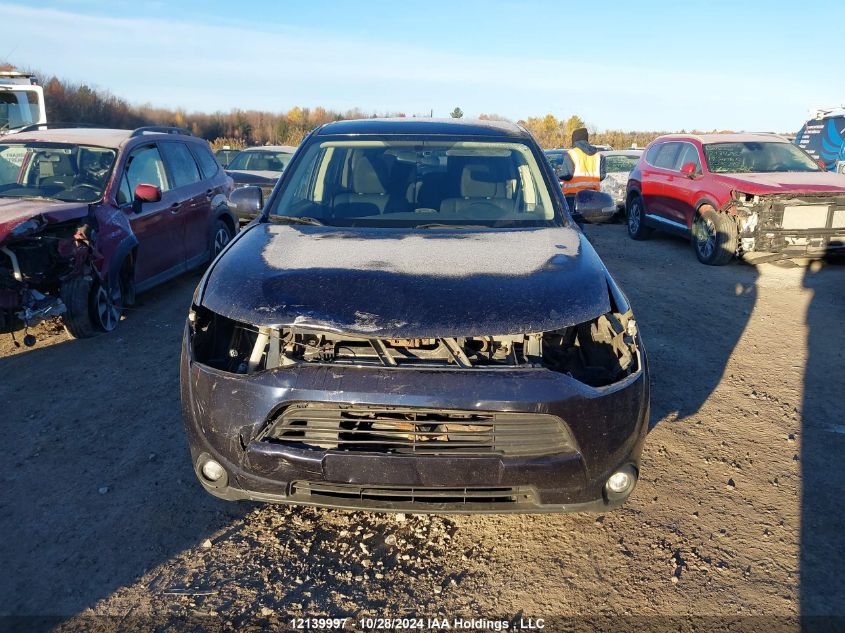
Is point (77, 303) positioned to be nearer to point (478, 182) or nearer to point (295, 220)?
point (295, 220)

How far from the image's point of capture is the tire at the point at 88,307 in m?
5.43

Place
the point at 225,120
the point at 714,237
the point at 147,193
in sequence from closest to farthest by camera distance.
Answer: the point at 147,193 → the point at 714,237 → the point at 225,120

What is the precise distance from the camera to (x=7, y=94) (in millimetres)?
12133

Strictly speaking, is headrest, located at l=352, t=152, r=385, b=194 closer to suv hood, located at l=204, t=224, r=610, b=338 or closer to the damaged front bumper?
suv hood, located at l=204, t=224, r=610, b=338

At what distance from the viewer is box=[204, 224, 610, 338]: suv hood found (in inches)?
105

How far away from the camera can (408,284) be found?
2.86 meters

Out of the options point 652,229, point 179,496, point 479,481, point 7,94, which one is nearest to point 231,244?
point 179,496

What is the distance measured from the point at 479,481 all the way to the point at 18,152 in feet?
19.7

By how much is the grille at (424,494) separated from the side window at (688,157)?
8898 millimetres

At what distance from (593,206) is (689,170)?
674 cm

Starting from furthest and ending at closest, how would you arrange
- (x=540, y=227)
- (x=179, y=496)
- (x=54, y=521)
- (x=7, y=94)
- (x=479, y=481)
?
1. (x=7, y=94)
2. (x=540, y=227)
3. (x=179, y=496)
4. (x=54, y=521)
5. (x=479, y=481)

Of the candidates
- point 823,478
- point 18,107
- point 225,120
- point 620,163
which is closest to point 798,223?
point 823,478

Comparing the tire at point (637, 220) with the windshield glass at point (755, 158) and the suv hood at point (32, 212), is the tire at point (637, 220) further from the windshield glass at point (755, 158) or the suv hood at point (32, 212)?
the suv hood at point (32, 212)

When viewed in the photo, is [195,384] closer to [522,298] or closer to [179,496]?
[179,496]
